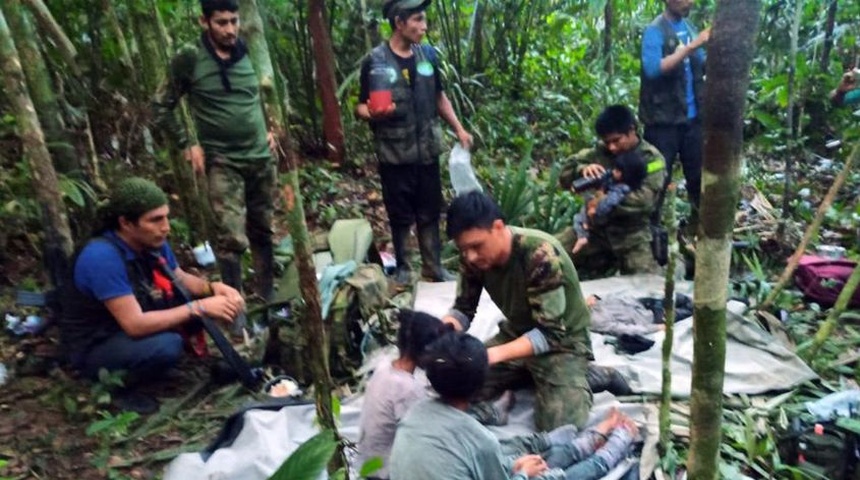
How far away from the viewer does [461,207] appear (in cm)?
317

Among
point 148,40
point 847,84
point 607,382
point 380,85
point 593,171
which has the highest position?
point 148,40

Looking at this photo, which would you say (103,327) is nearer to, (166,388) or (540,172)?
(166,388)

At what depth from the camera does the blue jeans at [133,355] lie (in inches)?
150

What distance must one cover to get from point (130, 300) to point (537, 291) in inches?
77.1

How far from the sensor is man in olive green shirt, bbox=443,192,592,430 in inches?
127

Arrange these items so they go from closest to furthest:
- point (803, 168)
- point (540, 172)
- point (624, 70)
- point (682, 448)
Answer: point (682, 448), point (803, 168), point (540, 172), point (624, 70)

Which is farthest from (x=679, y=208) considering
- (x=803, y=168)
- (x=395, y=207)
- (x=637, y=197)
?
(x=395, y=207)

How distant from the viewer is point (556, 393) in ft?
11.5

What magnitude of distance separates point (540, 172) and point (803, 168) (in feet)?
8.26

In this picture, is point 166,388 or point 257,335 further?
point 257,335

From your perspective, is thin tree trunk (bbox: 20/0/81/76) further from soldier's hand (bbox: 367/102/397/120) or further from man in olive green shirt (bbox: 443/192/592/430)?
man in olive green shirt (bbox: 443/192/592/430)

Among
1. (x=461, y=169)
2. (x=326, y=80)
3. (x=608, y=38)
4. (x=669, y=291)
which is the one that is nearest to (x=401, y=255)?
(x=461, y=169)

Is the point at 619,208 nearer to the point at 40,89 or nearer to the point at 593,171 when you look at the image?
the point at 593,171

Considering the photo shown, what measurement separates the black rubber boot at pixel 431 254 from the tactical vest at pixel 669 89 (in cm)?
173
